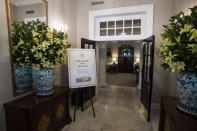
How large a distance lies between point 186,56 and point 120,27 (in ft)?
8.07

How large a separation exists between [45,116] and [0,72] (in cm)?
89

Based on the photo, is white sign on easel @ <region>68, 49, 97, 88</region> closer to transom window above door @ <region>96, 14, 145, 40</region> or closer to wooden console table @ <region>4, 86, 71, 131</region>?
wooden console table @ <region>4, 86, 71, 131</region>

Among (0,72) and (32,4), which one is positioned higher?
(32,4)

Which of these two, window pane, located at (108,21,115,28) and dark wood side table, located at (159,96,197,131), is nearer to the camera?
dark wood side table, located at (159,96,197,131)

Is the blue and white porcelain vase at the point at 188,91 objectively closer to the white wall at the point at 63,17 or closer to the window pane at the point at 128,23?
the window pane at the point at 128,23

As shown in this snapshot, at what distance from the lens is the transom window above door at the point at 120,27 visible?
319 cm

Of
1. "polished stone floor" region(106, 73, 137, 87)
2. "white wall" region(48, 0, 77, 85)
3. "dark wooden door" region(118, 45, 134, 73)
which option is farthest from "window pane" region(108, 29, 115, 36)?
"dark wooden door" region(118, 45, 134, 73)

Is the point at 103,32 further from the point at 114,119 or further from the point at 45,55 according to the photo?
the point at 114,119

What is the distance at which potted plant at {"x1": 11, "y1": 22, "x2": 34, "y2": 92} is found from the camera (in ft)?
5.39

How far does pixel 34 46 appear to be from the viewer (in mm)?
1586

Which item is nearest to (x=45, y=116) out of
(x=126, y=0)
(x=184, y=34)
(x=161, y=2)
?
(x=184, y=34)

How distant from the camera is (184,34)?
3.78 feet

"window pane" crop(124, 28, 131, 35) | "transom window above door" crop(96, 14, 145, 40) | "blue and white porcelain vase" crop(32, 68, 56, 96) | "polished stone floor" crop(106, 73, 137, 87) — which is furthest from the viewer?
"polished stone floor" crop(106, 73, 137, 87)

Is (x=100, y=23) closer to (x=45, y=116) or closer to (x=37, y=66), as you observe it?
(x=37, y=66)
